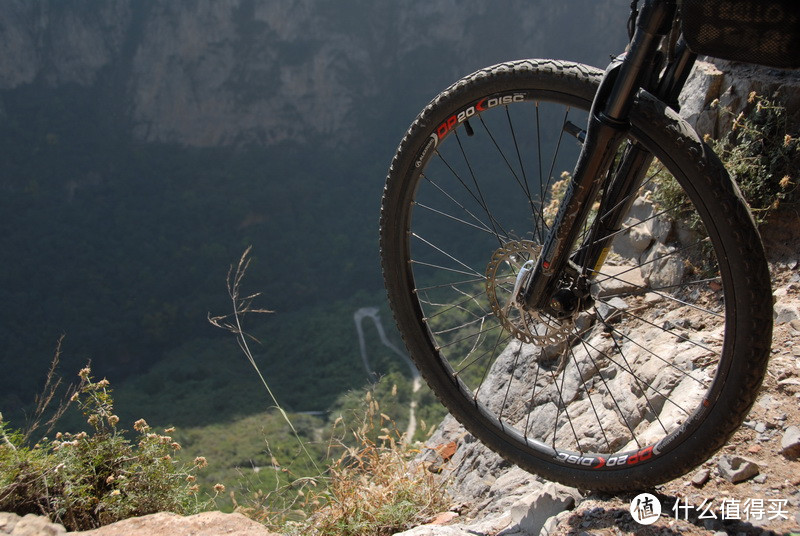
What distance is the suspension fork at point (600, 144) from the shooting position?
168 centimetres

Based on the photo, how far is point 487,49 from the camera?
5931 cm

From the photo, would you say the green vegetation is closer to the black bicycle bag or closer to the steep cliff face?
the black bicycle bag

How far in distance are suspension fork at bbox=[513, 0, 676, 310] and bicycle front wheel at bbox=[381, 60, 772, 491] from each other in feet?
0.17

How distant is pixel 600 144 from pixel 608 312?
5.19ft

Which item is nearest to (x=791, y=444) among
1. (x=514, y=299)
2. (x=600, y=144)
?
(x=514, y=299)

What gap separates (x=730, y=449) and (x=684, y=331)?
0.77 meters

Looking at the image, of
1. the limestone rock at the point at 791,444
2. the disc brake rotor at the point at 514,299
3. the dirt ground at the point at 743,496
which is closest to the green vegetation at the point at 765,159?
the dirt ground at the point at 743,496

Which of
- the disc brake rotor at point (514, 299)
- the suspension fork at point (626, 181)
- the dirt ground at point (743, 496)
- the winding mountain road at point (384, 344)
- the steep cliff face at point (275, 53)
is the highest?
the steep cliff face at point (275, 53)

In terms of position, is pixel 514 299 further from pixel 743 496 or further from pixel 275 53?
pixel 275 53

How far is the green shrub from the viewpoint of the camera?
2.35 meters

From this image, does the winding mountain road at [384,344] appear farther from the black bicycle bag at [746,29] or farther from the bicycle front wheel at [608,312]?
the black bicycle bag at [746,29]

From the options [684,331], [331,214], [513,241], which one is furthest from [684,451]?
[331,214]

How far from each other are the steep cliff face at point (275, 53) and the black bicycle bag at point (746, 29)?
56.6 m

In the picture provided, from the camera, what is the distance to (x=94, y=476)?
2457 mm
